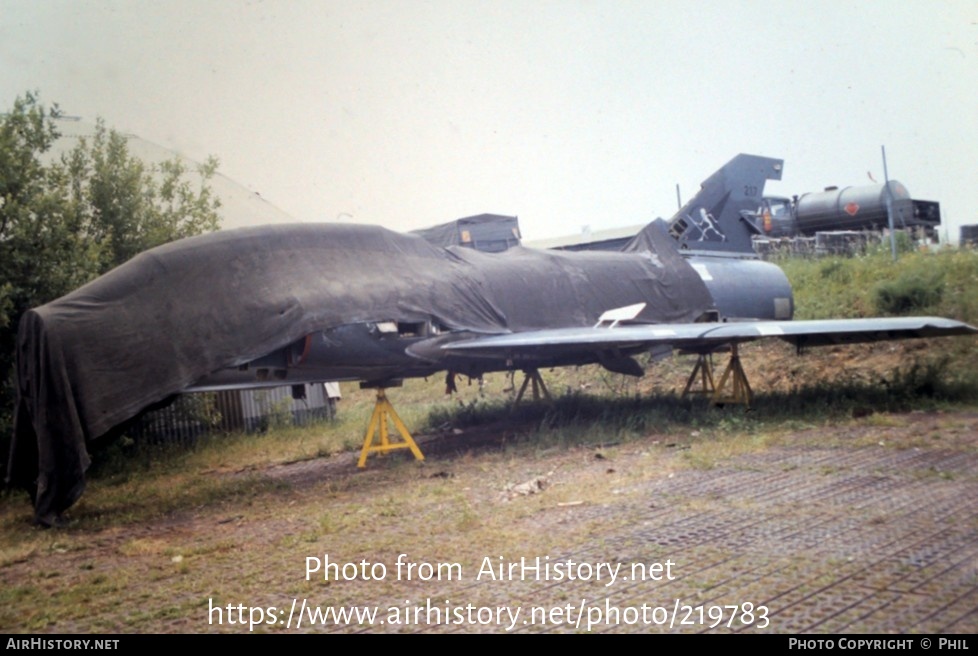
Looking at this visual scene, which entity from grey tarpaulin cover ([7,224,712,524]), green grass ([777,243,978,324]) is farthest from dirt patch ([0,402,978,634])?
green grass ([777,243,978,324])

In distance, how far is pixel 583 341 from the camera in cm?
917

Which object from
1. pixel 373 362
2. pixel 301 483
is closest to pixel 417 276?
pixel 373 362

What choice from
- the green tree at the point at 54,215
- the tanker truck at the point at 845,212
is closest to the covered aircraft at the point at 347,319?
the green tree at the point at 54,215

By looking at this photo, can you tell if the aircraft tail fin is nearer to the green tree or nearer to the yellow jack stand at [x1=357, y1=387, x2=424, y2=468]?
the yellow jack stand at [x1=357, y1=387, x2=424, y2=468]

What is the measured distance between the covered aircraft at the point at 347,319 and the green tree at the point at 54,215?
7.75 feet

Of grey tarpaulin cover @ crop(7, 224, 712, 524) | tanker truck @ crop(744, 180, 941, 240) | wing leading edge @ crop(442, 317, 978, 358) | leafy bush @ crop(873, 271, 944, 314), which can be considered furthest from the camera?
tanker truck @ crop(744, 180, 941, 240)

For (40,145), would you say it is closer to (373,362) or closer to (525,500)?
(373,362)

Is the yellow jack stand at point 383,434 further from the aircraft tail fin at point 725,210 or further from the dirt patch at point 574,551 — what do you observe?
the aircraft tail fin at point 725,210

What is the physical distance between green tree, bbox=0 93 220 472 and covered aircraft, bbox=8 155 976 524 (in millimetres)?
2361

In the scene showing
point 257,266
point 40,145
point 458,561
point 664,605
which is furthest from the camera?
point 40,145

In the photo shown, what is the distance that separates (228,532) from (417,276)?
4.02 m

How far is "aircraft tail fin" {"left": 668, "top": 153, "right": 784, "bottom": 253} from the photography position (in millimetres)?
13102

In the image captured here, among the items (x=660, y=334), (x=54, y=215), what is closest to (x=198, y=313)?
(x=54, y=215)

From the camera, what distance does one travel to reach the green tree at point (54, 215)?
9.28m
